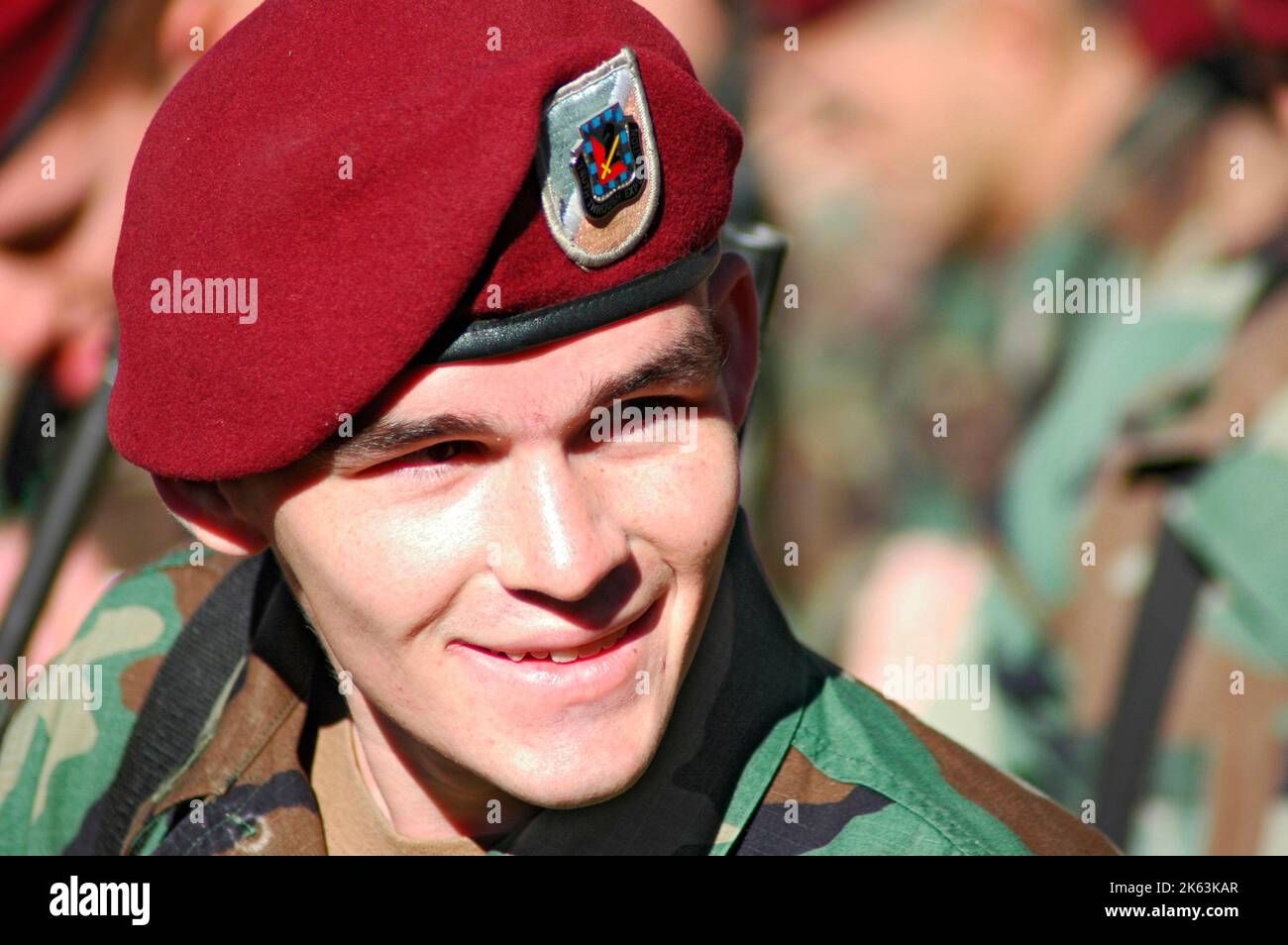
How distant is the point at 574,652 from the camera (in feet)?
4.44

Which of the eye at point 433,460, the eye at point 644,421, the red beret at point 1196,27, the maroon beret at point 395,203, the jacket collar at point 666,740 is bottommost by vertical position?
the jacket collar at point 666,740

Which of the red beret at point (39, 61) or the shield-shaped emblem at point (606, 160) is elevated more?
the red beret at point (39, 61)

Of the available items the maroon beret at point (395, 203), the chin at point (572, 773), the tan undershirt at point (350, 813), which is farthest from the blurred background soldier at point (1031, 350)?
the chin at point (572, 773)

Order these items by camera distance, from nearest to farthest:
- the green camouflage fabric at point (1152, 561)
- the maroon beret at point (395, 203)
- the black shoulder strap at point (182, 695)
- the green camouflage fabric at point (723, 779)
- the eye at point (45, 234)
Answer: the maroon beret at point (395, 203) < the green camouflage fabric at point (723, 779) < the black shoulder strap at point (182, 695) < the green camouflage fabric at point (1152, 561) < the eye at point (45, 234)

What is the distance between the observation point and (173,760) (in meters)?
1.78

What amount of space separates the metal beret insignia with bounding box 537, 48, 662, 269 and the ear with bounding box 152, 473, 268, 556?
0.54 metres

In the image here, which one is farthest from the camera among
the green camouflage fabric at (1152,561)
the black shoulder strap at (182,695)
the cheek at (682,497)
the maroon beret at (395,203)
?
the green camouflage fabric at (1152,561)

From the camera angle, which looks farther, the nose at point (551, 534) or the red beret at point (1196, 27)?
the red beret at point (1196, 27)

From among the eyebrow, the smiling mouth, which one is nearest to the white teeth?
the smiling mouth

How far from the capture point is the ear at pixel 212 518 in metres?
1.55

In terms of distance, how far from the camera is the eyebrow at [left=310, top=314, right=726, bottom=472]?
127 centimetres

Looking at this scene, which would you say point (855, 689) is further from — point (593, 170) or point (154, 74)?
point (154, 74)

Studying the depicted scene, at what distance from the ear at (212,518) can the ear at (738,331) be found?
0.56 meters

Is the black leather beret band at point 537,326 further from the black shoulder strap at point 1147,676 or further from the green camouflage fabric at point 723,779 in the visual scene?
the black shoulder strap at point 1147,676
